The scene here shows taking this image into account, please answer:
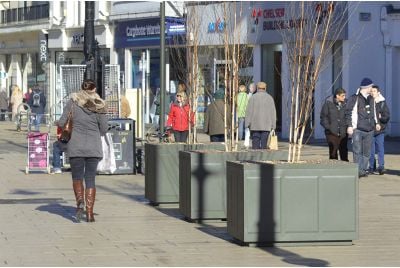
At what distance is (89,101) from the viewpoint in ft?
42.8

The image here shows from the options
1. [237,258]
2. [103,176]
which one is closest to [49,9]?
[103,176]

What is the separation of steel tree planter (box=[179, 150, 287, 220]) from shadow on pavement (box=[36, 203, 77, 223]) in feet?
5.21

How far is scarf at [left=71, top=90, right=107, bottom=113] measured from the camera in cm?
1303

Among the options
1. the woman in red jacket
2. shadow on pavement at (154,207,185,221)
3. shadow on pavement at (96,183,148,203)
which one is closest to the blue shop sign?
the woman in red jacket

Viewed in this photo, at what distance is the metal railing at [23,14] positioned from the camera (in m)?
50.6

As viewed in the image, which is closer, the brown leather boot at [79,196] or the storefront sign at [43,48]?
the brown leather boot at [79,196]

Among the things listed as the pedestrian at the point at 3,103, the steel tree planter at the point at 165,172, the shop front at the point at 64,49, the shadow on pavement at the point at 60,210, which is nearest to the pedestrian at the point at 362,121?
the steel tree planter at the point at 165,172

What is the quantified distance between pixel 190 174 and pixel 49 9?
37.8 metres

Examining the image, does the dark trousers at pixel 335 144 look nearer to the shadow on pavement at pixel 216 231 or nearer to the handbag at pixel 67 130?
the shadow on pavement at pixel 216 231

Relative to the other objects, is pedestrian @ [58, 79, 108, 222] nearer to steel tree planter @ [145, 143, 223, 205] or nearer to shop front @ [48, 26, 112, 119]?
steel tree planter @ [145, 143, 223, 205]

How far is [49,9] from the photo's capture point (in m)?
49.4

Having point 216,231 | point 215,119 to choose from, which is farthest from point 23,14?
point 216,231

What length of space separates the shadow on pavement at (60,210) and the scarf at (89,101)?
145cm

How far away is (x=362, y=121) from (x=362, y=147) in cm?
53
